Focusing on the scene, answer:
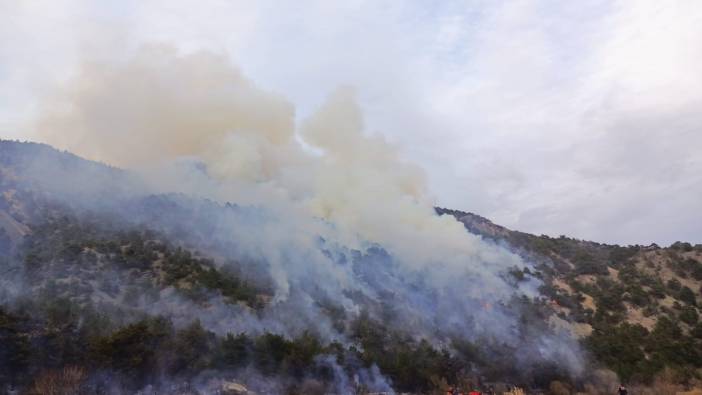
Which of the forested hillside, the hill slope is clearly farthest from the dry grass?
the forested hillside

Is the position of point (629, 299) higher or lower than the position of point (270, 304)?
higher

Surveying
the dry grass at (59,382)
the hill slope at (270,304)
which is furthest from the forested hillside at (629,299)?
the dry grass at (59,382)

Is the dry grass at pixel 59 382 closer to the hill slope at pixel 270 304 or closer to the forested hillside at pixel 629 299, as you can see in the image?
the hill slope at pixel 270 304

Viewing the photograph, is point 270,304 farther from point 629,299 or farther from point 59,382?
point 629,299

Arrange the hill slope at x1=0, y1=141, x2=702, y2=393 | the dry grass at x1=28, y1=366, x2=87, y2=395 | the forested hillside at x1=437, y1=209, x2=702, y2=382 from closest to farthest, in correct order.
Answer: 1. the dry grass at x1=28, y1=366, x2=87, y2=395
2. the hill slope at x1=0, y1=141, x2=702, y2=393
3. the forested hillside at x1=437, y1=209, x2=702, y2=382

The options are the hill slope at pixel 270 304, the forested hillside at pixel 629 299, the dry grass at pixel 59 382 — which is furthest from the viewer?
the forested hillside at pixel 629 299

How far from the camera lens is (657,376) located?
181 feet

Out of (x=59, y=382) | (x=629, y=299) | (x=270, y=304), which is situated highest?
(x=629, y=299)

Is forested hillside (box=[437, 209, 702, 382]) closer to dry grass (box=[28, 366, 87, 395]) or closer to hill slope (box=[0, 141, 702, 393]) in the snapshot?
hill slope (box=[0, 141, 702, 393])

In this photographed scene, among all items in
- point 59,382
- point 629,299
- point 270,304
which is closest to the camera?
point 59,382

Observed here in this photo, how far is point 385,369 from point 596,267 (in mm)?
45584

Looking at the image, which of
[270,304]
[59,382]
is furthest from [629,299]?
[59,382]

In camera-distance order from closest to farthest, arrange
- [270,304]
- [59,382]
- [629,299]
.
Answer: [59,382], [270,304], [629,299]

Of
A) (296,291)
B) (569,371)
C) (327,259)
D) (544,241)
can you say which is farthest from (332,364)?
(544,241)
